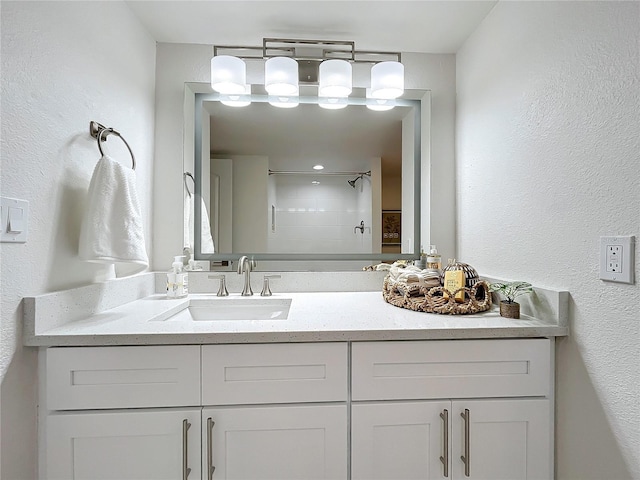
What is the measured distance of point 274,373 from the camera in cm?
101

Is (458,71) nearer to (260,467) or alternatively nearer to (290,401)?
(290,401)

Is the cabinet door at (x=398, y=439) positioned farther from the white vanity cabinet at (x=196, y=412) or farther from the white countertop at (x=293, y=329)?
the white countertop at (x=293, y=329)

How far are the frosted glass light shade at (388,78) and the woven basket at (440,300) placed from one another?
0.91 m

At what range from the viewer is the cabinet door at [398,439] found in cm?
103

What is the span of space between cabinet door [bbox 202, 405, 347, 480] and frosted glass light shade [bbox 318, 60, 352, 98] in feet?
4.38

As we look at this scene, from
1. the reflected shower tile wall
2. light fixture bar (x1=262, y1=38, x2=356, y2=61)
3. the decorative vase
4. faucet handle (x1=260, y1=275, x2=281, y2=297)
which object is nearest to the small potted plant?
the decorative vase

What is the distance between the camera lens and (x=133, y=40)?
146 centimetres

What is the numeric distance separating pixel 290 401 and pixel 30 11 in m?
1.29

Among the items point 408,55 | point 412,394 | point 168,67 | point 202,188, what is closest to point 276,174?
point 202,188

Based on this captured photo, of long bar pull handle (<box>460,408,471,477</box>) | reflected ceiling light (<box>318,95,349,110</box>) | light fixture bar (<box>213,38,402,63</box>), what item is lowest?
long bar pull handle (<box>460,408,471,477</box>)

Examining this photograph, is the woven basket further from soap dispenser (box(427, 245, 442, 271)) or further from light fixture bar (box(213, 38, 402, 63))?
light fixture bar (box(213, 38, 402, 63))

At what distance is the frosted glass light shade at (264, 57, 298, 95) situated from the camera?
156 centimetres

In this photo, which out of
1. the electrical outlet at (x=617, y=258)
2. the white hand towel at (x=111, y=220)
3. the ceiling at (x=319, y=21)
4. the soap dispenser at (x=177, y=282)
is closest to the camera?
the electrical outlet at (x=617, y=258)

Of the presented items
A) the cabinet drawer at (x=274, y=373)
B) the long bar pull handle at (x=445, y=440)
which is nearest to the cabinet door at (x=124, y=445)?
the cabinet drawer at (x=274, y=373)
